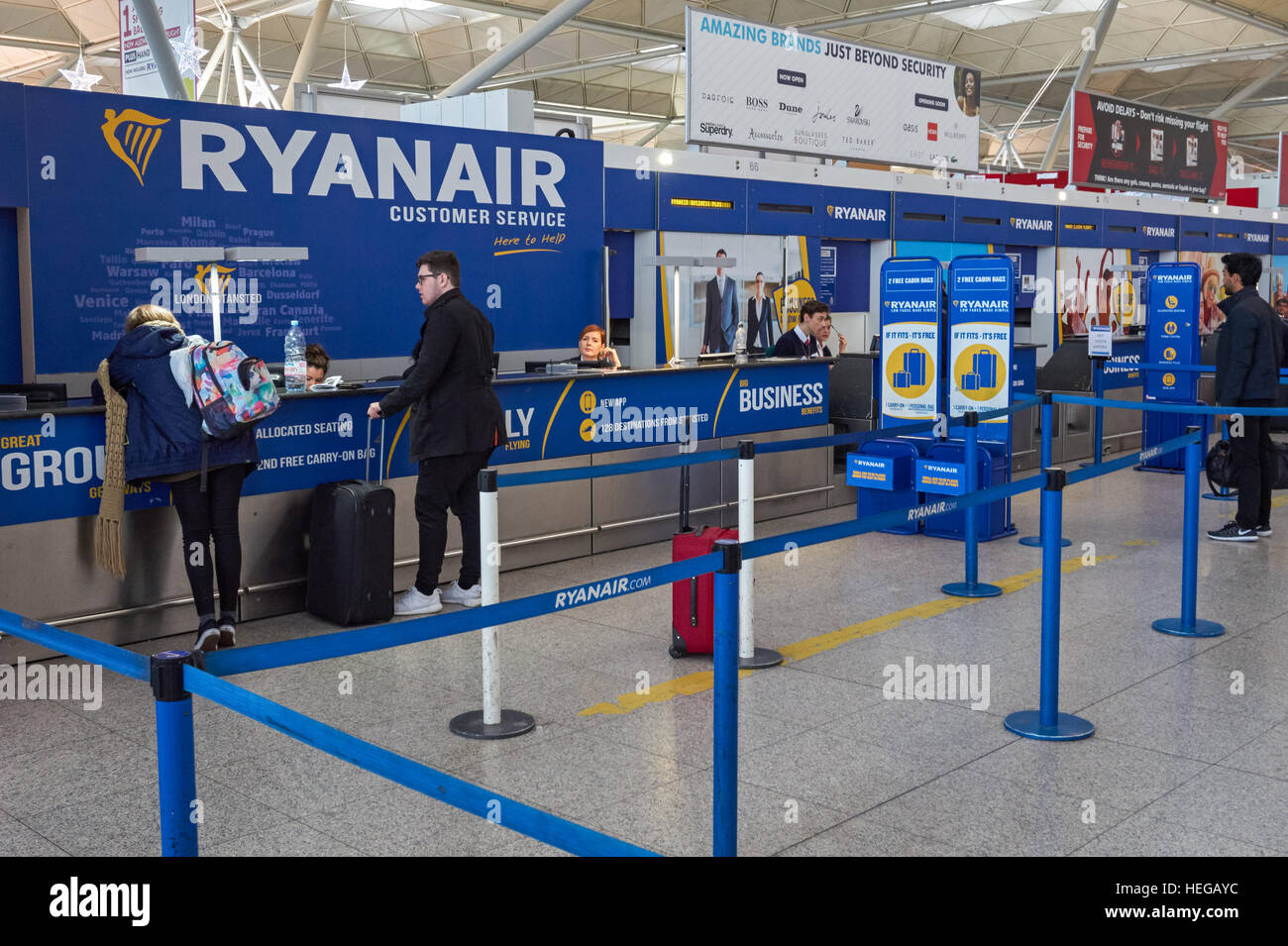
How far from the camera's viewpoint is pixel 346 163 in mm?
7793

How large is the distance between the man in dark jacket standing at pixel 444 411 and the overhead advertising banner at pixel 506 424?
0.39m

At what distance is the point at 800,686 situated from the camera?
474 centimetres

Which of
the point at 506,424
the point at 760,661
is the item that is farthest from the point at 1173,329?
the point at 760,661

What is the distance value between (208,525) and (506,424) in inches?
78.9

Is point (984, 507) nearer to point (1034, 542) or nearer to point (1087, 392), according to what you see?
point (1034, 542)

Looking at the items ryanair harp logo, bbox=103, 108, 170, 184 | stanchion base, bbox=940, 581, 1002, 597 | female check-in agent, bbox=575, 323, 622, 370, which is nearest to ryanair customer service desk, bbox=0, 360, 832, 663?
female check-in agent, bbox=575, 323, 622, 370

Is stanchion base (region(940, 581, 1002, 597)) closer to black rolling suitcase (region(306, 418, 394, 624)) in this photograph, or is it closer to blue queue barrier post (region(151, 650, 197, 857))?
black rolling suitcase (region(306, 418, 394, 624))

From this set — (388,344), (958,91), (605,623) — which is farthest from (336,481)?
(958,91)

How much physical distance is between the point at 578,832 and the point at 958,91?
1170 centimetres

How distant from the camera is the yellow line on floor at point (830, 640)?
4.57 m

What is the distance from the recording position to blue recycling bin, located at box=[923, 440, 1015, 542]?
24.6 ft

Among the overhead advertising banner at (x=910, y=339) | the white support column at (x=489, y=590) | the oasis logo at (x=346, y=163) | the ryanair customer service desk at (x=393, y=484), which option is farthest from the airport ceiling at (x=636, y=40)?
the white support column at (x=489, y=590)

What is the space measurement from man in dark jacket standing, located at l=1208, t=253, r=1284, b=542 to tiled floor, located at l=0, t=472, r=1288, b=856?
1347mm

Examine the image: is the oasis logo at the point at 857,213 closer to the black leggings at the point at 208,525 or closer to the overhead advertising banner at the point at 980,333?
the overhead advertising banner at the point at 980,333
